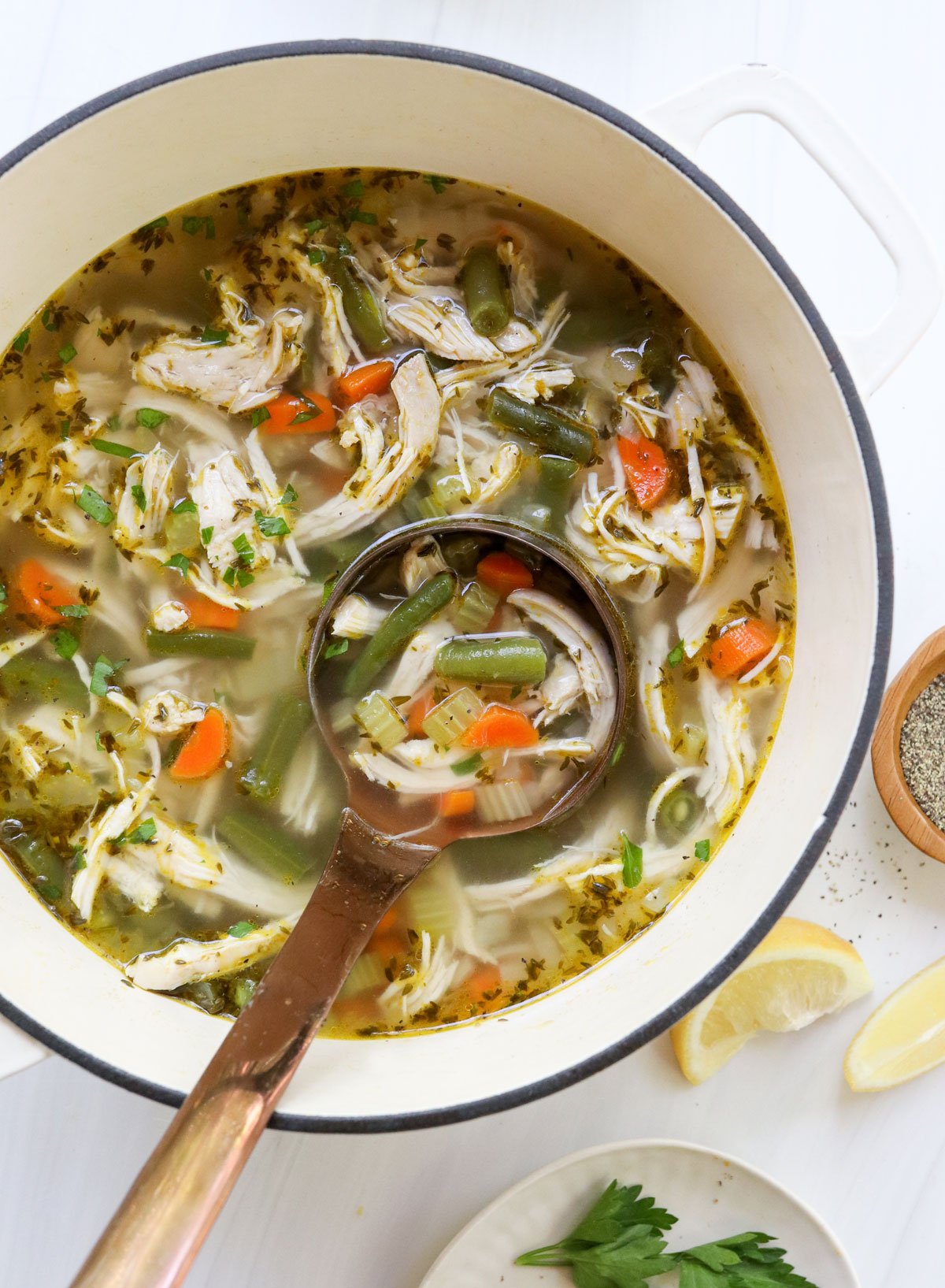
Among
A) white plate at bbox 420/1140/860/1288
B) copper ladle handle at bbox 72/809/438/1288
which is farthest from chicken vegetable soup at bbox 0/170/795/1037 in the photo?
white plate at bbox 420/1140/860/1288

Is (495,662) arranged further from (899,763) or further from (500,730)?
(899,763)

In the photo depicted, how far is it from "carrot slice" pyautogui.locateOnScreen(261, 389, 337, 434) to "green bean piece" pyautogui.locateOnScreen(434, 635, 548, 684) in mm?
573

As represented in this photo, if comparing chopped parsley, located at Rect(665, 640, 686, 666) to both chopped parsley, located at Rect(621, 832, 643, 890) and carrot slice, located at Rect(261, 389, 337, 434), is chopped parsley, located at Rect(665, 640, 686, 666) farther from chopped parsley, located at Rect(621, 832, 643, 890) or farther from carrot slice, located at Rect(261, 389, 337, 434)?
carrot slice, located at Rect(261, 389, 337, 434)

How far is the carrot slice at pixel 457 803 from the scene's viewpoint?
2.29 m

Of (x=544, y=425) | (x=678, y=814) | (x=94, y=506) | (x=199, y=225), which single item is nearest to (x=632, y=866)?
(x=678, y=814)

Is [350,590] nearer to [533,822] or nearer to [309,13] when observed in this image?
[533,822]

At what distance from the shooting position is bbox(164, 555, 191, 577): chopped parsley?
234cm

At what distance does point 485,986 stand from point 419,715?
23.8 inches

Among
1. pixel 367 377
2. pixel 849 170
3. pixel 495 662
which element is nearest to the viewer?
pixel 849 170

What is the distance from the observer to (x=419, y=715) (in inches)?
90.7

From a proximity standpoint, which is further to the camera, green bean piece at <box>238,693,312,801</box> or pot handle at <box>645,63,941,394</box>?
green bean piece at <box>238,693,312,801</box>

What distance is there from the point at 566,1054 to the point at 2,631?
4.92ft

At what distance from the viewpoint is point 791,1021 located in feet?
7.78

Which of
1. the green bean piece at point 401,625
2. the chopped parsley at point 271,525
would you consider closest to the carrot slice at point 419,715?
the green bean piece at point 401,625
